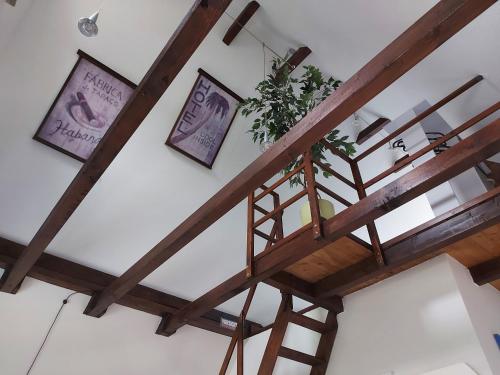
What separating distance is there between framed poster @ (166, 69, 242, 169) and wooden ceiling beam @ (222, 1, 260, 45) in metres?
0.53

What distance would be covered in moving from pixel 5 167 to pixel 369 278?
2.96m

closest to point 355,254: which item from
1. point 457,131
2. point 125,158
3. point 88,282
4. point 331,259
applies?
point 331,259

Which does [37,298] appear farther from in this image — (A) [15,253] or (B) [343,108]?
(B) [343,108]

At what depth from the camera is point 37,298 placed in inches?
125

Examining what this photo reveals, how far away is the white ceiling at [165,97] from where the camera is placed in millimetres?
2932

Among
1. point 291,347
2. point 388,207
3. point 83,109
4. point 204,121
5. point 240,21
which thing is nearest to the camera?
point 388,207

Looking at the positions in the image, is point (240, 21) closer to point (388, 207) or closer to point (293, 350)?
point (388, 207)

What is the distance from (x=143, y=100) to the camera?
190cm

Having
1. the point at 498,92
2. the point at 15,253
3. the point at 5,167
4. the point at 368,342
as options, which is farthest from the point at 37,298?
the point at 498,92

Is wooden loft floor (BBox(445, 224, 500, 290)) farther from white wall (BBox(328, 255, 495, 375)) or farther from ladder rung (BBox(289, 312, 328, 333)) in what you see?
ladder rung (BBox(289, 312, 328, 333))

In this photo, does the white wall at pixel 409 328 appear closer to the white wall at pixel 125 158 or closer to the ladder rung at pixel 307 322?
the ladder rung at pixel 307 322

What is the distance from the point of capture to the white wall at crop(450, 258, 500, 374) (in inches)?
84.7

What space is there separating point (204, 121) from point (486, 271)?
276 cm

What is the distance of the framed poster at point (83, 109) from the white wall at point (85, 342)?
4.18ft
